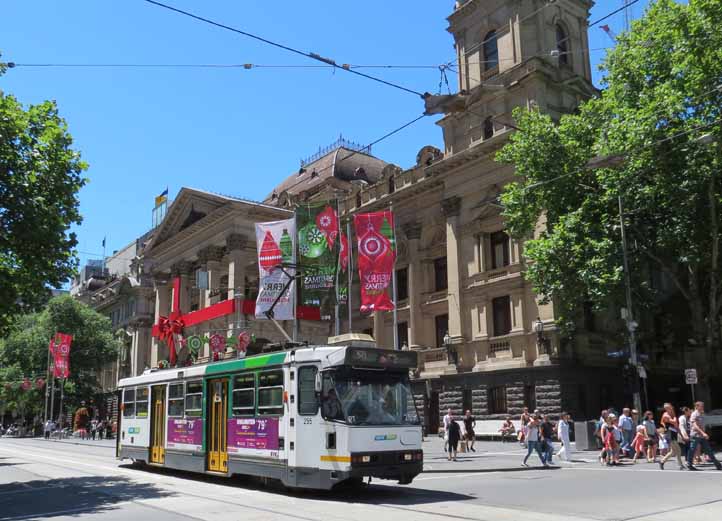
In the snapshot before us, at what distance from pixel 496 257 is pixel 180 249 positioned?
30258 mm

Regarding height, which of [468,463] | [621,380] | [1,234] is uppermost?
[1,234]

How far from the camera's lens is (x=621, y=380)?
34844mm

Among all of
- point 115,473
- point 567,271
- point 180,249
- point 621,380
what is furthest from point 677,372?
point 180,249

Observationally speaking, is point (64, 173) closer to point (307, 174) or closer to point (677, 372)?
point (677, 372)

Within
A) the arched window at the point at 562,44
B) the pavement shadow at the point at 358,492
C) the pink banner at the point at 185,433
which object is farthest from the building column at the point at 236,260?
the pavement shadow at the point at 358,492

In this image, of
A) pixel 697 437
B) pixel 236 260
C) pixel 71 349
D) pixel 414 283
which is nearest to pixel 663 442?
pixel 697 437

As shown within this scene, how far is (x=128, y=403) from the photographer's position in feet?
74.3

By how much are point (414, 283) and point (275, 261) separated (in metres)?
12.4

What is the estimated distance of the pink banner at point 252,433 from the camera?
50.2ft

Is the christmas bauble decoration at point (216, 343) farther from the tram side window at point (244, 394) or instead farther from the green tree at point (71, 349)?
the green tree at point (71, 349)

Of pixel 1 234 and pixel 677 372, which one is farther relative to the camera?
pixel 677 372

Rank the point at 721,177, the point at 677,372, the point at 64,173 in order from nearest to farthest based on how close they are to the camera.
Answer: the point at 64,173 < the point at 721,177 < the point at 677,372

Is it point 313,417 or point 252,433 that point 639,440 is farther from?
point 252,433

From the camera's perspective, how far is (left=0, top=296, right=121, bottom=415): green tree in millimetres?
65500
